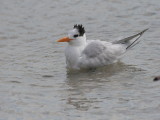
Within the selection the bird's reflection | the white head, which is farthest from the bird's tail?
the white head

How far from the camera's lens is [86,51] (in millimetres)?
8320

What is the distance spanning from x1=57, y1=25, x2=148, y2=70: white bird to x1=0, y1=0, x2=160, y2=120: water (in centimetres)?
15

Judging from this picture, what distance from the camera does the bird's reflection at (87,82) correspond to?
6.53 m

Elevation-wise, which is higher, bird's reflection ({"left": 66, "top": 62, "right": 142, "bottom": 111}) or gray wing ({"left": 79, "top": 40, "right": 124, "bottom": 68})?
gray wing ({"left": 79, "top": 40, "right": 124, "bottom": 68})

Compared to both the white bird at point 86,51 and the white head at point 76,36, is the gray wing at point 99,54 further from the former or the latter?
the white head at point 76,36

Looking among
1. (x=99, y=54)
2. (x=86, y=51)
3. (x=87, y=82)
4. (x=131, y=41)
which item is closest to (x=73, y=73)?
(x=86, y=51)

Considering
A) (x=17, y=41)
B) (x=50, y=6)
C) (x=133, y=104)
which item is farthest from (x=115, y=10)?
(x=133, y=104)

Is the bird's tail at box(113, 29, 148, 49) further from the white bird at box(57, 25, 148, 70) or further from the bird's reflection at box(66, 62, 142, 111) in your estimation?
the bird's reflection at box(66, 62, 142, 111)

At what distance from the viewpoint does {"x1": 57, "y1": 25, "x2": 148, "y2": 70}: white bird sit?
824 centimetres

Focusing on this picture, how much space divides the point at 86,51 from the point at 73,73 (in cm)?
47

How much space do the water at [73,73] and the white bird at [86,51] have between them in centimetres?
15

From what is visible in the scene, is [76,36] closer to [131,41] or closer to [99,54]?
[99,54]

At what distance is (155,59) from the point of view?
8305 millimetres

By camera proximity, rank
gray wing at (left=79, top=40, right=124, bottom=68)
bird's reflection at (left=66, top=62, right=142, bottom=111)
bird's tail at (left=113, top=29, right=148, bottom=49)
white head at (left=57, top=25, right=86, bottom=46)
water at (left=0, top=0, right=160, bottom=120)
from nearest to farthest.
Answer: water at (left=0, top=0, right=160, bottom=120) < bird's reflection at (left=66, top=62, right=142, bottom=111) < gray wing at (left=79, top=40, right=124, bottom=68) < white head at (left=57, top=25, right=86, bottom=46) < bird's tail at (left=113, top=29, right=148, bottom=49)
